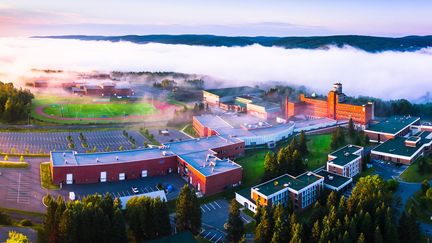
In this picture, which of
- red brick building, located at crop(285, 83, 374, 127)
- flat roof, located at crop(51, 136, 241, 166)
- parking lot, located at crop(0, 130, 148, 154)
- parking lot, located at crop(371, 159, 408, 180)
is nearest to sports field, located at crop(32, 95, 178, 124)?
parking lot, located at crop(0, 130, 148, 154)

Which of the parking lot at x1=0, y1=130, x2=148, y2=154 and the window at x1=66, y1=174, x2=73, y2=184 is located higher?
the parking lot at x1=0, y1=130, x2=148, y2=154

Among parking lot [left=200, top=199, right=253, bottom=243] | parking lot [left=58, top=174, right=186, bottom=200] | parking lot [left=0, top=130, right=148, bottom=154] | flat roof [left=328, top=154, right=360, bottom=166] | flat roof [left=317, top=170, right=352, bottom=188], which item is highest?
flat roof [left=328, top=154, right=360, bottom=166]

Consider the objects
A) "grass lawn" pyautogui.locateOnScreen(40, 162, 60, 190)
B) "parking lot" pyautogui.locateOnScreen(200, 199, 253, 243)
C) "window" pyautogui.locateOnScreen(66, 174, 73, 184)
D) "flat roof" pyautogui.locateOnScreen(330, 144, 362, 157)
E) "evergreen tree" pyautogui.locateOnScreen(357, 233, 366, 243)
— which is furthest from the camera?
"flat roof" pyautogui.locateOnScreen(330, 144, 362, 157)

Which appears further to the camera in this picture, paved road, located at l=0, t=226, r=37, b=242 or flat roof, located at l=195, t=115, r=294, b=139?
flat roof, located at l=195, t=115, r=294, b=139

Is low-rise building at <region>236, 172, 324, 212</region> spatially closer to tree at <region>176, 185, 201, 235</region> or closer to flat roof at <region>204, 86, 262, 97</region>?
tree at <region>176, 185, 201, 235</region>

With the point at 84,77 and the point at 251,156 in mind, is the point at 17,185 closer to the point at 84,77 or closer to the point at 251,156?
the point at 251,156

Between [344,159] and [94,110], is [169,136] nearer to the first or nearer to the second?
[94,110]

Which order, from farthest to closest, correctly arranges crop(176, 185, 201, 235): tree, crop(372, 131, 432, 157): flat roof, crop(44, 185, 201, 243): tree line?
1. crop(372, 131, 432, 157): flat roof
2. crop(176, 185, 201, 235): tree
3. crop(44, 185, 201, 243): tree line
